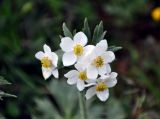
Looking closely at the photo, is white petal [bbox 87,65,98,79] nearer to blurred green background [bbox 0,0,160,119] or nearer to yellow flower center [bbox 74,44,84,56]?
yellow flower center [bbox 74,44,84,56]

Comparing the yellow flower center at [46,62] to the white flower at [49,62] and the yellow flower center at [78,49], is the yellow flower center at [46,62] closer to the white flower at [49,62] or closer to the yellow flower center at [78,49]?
the white flower at [49,62]

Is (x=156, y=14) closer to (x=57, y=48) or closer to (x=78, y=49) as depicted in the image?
(x=57, y=48)

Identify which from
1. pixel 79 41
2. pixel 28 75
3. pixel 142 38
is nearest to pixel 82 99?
pixel 79 41

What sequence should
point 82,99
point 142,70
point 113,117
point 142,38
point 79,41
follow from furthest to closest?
1. point 142,38
2. point 142,70
3. point 113,117
4. point 82,99
5. point 79,41

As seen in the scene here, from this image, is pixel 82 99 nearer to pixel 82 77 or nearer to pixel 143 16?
pixel 82 77

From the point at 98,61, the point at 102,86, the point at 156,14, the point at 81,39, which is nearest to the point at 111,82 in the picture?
the point at 102,86

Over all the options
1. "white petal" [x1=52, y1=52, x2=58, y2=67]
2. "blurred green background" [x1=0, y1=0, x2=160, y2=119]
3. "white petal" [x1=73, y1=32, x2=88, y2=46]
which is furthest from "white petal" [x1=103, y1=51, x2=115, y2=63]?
"blurred green background" [x1=0, y1=0, x2=160, y2=119]

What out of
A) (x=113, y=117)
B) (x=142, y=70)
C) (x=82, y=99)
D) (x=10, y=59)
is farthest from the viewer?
(x=142, y=70)
